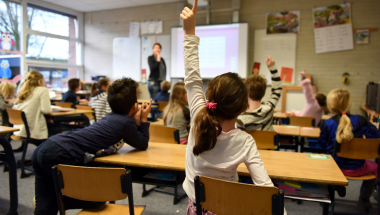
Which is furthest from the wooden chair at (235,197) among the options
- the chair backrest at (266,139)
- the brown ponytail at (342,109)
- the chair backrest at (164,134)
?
the brown ponytail at (342,109)

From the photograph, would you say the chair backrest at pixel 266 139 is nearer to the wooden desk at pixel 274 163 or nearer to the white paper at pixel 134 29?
the wooden desk at pixel 274 163

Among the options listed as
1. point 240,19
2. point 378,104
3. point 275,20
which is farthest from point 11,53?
point 378,104

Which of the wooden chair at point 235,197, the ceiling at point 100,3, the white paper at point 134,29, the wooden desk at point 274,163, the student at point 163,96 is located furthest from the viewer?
the white paper at point 134,29

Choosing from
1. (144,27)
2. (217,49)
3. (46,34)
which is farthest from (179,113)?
(46,34)

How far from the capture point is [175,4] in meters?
6.73

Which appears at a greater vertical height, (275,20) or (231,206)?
(275,20)

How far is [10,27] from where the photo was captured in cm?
623

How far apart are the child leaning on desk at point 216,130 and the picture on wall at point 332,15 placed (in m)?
5.31

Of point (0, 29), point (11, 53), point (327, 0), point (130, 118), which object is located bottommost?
point (130, 118)

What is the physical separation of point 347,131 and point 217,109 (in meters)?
1.42

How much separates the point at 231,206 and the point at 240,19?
18.8ft

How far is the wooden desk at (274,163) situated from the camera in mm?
1178

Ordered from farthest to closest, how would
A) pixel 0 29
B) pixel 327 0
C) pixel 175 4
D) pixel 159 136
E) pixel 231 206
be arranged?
pixel 175 4
pixel 0 29
pixel 327 0
pixel 159 136
pixel 231 206

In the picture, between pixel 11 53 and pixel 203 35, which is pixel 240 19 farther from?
pixel 11 53
